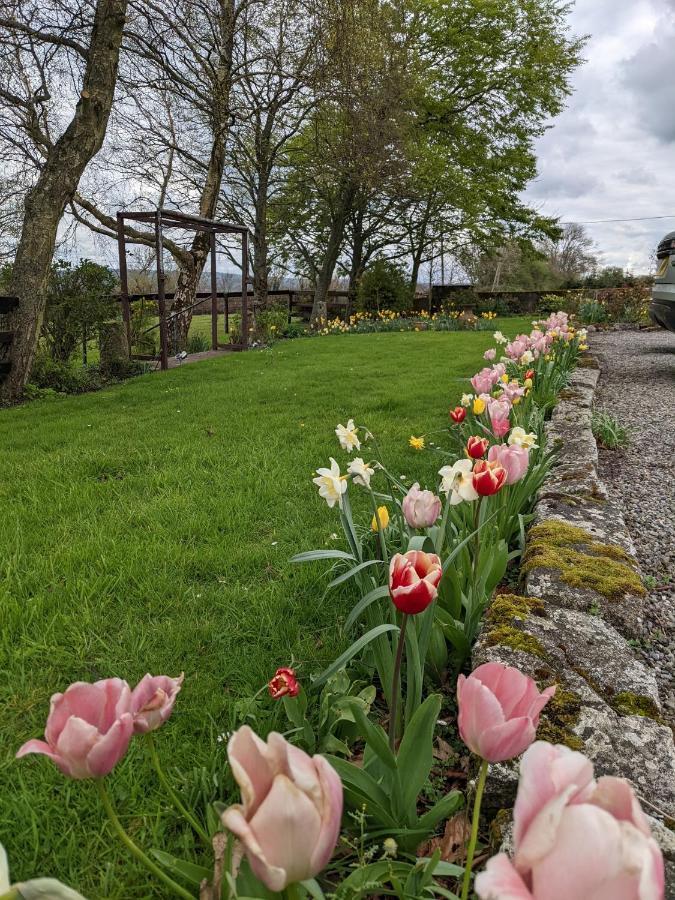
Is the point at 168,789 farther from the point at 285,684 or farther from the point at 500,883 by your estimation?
the point at 500,883

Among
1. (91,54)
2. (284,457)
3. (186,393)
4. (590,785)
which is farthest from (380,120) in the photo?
(590,785)

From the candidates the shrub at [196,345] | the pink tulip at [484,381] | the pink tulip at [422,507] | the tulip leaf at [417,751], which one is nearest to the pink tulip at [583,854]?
the tulip leaf at [417,751]

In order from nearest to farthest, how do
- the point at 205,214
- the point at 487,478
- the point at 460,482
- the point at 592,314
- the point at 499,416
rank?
the point at 487,478, the point at 460,482, the point at 499,416, the point at 205,214, the point at 592,314

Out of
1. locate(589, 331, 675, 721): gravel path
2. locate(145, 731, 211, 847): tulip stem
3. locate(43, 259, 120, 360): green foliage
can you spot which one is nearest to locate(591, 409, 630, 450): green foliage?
locate(589, 331, 675, 721): gravel path

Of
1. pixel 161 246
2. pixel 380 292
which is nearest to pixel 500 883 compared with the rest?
pixel 161 246

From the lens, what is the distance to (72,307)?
762 cm

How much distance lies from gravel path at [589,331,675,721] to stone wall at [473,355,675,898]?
0.28 meters

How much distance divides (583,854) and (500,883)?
0.06m

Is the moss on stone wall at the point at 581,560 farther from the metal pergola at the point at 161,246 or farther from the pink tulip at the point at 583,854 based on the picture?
the metal pergola at the point at 161,246

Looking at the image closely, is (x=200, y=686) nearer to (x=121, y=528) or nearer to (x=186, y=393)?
(x=121, y=528)

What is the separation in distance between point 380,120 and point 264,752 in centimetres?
1301

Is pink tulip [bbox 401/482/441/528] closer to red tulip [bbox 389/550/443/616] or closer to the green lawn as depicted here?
red tulip [bbox 389/550/443/616]

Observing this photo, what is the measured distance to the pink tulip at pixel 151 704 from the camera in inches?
27.9

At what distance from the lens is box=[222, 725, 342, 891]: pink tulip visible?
1.44 feet
